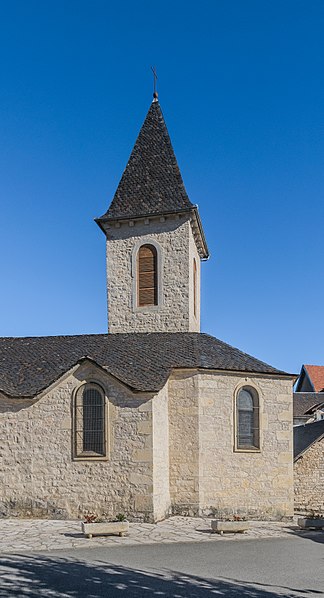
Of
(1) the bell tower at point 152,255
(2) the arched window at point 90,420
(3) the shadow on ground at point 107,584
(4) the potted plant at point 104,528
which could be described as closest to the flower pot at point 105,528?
(4) the potted plant at point 104,528

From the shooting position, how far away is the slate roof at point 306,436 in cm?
2312

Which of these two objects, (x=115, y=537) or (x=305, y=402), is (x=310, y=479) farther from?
(x=305, y=402)

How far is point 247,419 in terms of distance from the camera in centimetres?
1852

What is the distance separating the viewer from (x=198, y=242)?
24203 mm

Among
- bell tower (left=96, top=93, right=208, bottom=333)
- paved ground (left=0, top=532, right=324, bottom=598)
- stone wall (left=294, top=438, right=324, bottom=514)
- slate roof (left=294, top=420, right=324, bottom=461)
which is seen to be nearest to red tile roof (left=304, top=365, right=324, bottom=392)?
slate roof (left=294, top=420, right=324, bottom=461)

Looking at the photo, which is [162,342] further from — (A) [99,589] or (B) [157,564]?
(A) [99,589]

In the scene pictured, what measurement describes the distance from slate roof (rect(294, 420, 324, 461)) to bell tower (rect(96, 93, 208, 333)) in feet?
22.6

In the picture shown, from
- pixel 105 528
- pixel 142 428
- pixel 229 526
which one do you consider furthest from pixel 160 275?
pixel 105 528

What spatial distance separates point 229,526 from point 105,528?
3.42 metres

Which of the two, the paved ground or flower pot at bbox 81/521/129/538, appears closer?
the paved ground

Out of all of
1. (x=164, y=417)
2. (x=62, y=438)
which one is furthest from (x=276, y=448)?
(x=62, y=438)

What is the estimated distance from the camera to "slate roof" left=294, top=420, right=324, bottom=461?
23125mm

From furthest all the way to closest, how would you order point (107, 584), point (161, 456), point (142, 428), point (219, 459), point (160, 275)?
point (160, 275) < point (219, 459) < point (161, 456) < point (142, 428) < point (107, 584)

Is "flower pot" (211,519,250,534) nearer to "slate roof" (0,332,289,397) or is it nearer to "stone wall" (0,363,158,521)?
"stone wall" (0,363,158,521)
